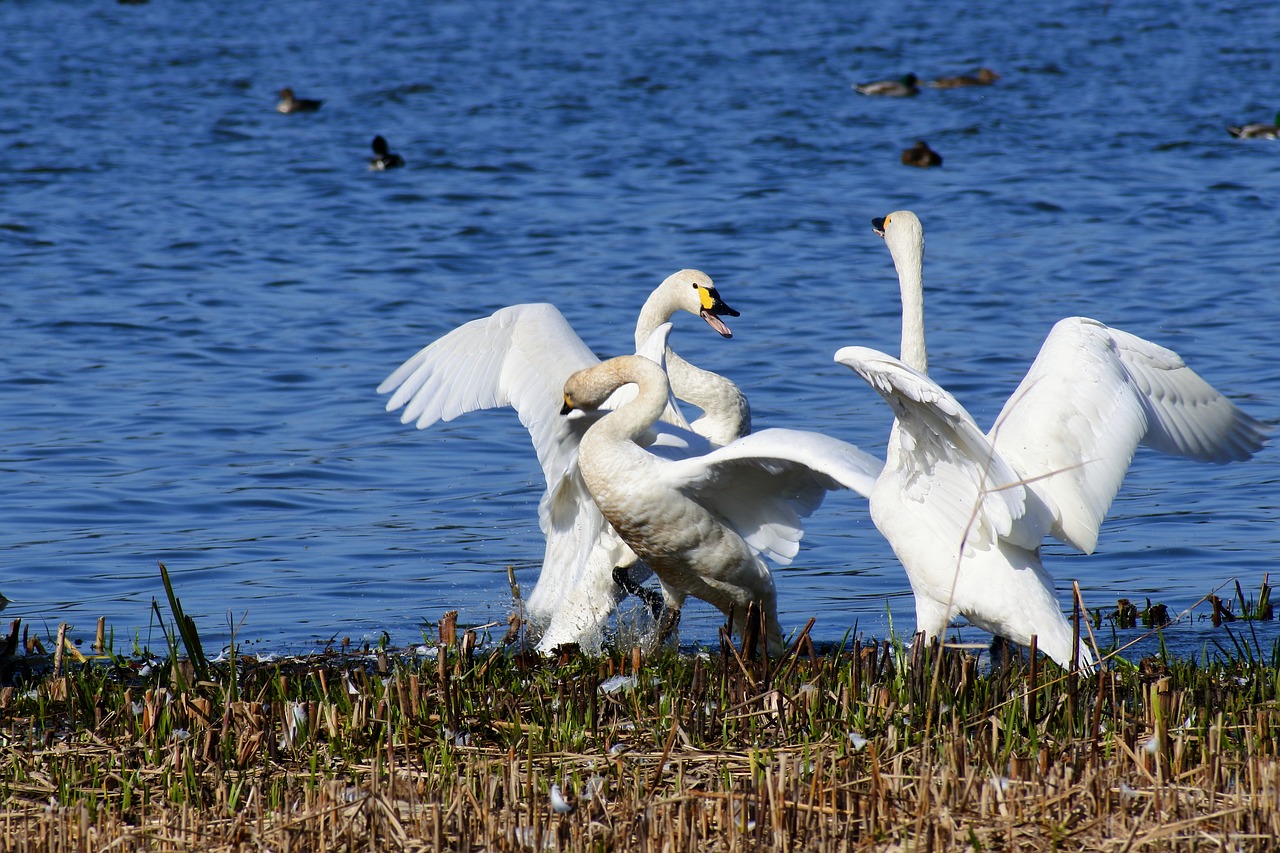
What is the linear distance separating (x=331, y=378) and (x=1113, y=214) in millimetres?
9179

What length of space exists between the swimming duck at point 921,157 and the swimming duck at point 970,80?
6.84m

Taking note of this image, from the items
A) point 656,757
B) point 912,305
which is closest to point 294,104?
point 912,305

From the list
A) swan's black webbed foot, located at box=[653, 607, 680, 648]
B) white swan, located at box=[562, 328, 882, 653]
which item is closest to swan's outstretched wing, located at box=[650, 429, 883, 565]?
white swan, located at box=[562, 328, 882, 653]

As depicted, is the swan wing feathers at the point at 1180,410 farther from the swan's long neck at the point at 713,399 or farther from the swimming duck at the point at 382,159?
the swimming duck at the point at 382,159

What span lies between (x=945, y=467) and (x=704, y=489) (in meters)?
1.01

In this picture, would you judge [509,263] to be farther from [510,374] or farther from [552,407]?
[552,407]

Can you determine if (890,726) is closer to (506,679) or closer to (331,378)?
(506,679)

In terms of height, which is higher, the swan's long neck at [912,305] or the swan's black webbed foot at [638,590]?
the swan's long neck at [912,305]

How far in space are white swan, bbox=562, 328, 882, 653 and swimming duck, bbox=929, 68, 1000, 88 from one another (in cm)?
2098

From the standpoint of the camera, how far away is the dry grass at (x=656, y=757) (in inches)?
155

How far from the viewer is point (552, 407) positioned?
23.5 ft

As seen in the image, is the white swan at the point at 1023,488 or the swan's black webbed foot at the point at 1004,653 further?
the white swan at the point at 1023,488

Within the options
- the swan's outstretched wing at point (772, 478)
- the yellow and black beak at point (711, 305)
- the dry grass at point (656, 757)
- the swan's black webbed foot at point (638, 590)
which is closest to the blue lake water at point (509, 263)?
the swan's black webbed foot at point (638, 590)

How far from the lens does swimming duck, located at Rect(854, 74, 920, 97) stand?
84.9 feet
